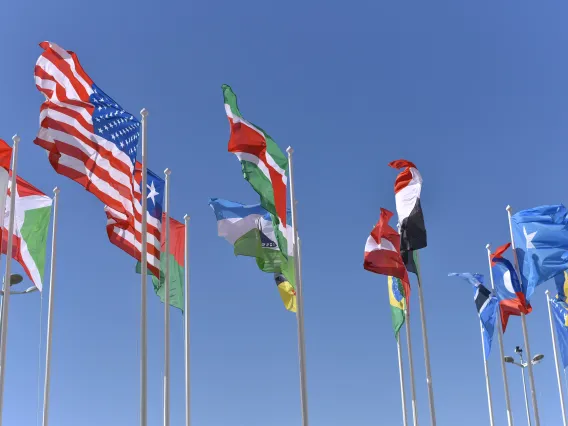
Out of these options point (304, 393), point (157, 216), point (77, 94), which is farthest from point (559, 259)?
point (77, 94)

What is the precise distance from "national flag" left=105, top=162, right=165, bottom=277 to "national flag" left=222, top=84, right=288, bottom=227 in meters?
2.78

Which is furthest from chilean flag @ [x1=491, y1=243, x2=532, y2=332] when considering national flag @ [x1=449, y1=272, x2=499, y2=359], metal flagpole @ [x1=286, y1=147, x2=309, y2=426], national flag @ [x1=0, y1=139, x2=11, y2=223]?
national flag @ [x1=0, y1=139, x2=11, y2=223]

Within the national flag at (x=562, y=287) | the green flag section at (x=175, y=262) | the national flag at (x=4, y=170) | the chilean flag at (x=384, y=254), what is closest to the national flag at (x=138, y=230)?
the green flag section at (x=175, y=262)

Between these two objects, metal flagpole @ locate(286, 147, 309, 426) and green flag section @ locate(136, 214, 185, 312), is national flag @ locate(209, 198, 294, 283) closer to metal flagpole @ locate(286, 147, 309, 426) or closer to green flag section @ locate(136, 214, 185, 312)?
green flag section @ locate(136, 214, 185, 312)

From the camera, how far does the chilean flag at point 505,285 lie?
1035 inches

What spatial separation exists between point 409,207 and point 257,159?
5272 millimetres

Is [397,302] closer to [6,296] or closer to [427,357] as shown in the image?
[427,357]

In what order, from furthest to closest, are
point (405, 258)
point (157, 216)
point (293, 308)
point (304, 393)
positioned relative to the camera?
point (293, 308)
point (405, 258)
point (157, 216)
point (304, 393)

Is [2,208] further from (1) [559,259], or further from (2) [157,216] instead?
(1) [559,259]

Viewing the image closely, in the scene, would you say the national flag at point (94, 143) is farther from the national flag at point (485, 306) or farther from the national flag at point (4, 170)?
the national flag at point (485, 306)

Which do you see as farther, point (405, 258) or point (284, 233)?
point (405, 258)

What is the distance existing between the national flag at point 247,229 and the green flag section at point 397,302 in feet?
17.1

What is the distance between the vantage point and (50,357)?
23.0 meters

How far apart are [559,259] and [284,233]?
9552 millimetres
